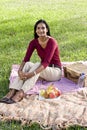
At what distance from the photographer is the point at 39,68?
620cm

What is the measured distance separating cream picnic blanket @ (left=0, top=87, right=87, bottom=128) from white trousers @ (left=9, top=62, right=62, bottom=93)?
210 mm

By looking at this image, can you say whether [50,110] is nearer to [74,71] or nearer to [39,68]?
[39,68]

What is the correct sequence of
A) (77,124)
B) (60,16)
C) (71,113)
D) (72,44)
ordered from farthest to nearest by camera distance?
(60,16), (72,44), (71,113), (77,124)

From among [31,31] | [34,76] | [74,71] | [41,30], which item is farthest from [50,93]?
[31,31]

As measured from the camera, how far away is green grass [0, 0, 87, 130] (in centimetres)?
850

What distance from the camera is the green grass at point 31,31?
8.50 m

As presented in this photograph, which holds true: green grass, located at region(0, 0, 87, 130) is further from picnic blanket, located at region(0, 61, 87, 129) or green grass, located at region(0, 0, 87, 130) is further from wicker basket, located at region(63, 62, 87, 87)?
wicker basket, located at region(63, 62, 87, 87)

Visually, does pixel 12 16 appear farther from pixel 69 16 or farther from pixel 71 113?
pixel 71 113

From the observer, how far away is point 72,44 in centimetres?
986

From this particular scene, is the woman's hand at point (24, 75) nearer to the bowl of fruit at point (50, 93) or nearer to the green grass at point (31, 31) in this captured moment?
the bowl of fruit at point (50, 93)

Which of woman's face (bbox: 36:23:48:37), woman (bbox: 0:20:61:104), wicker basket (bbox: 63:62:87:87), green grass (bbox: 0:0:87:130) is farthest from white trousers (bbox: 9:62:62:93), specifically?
woman's face (bbox: 36:23:48:37)

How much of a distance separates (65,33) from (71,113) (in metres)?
6.16

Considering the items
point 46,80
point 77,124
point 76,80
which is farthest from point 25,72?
point 77,124

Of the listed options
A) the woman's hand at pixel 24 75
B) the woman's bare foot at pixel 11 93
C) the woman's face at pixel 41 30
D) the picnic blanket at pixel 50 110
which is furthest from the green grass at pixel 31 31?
the woman's face at pixel 41 30
